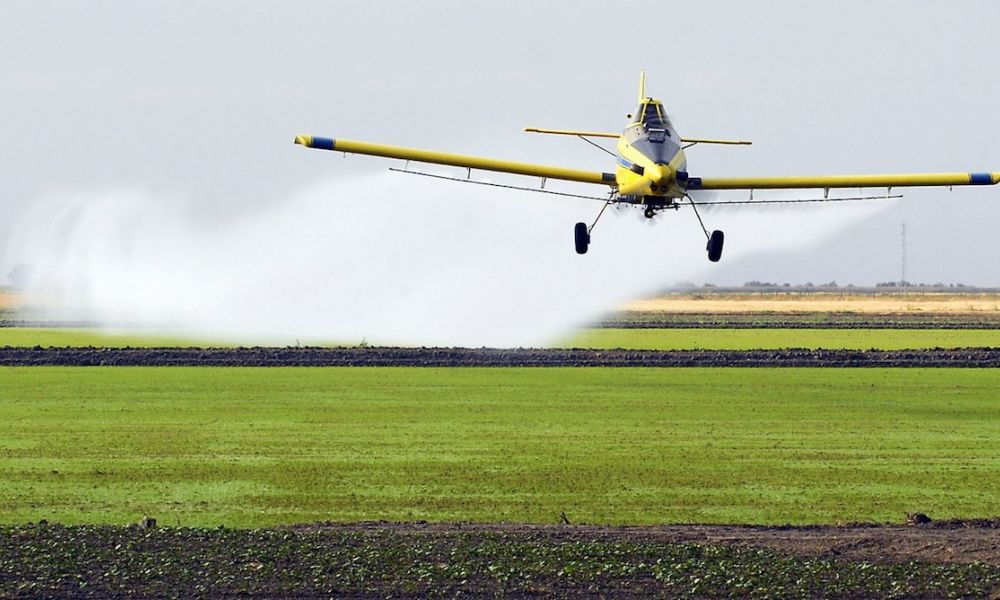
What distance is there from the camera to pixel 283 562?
19.4 meters

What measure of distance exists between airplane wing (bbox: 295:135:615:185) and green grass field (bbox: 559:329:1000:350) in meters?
21.8

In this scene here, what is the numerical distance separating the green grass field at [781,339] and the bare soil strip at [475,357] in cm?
790

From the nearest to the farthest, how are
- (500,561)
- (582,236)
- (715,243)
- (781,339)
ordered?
(500,561) → (715,243) → (582,236) → (781,339)

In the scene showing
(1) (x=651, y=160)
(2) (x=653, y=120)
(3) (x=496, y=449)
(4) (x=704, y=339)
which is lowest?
(3) (x=496, y=449)

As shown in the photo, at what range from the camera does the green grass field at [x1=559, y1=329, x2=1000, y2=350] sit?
216 ft

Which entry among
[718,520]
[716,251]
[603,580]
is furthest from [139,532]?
[716,251]

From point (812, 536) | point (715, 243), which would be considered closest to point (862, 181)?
point (715, 243)

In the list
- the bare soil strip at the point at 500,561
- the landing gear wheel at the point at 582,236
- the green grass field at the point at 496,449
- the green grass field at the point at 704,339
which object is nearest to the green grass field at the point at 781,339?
the green grass field at the point at 704,339

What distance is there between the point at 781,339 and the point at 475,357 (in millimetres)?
22067

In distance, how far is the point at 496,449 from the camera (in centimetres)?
3025

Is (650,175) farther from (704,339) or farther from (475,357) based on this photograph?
(704,339)

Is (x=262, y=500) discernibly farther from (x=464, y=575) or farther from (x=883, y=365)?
(x=883, y=365)

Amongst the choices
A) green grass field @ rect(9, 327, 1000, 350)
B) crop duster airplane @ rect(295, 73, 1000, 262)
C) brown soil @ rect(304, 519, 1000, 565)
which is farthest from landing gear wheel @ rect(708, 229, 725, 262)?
green grass field @ rect(9, 327, 1000, 350)

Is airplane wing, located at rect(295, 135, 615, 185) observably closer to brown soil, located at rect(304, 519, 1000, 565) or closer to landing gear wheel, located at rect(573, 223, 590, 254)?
landing gear wheel, located at rect(573, 223, 590, 254)
